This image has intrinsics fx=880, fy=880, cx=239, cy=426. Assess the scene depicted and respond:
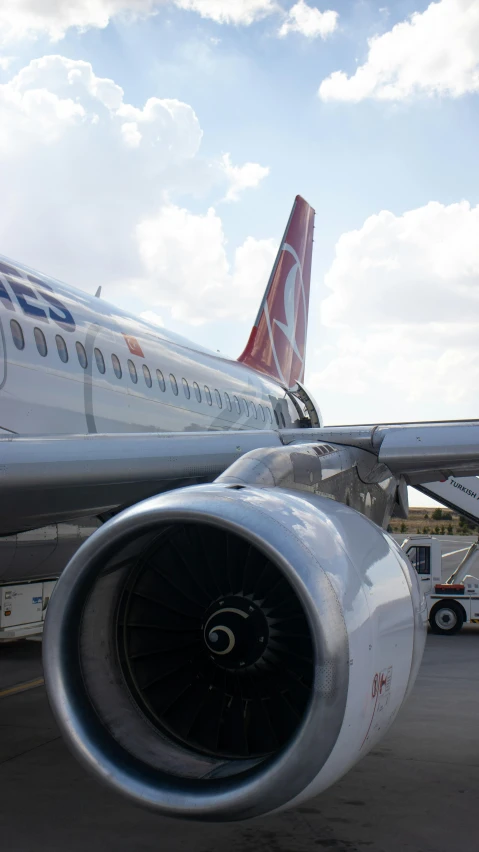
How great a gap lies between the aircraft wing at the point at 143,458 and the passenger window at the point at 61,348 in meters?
1.76

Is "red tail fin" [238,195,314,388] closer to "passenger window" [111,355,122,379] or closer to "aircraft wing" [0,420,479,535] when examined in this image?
"passenger window" [111,355,122,379]

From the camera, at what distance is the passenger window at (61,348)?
679cm

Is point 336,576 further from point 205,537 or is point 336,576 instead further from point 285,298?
point 285,298

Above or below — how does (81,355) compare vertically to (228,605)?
above

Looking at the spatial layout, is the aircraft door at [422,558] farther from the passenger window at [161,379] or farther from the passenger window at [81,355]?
the passenger window at [81,355]

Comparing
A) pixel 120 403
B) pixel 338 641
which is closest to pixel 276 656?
pixel 338 641

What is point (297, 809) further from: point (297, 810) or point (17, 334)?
point (17, 334)

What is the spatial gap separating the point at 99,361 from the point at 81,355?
283 mm

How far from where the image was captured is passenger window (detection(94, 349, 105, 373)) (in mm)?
7312

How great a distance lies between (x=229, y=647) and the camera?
385 cm

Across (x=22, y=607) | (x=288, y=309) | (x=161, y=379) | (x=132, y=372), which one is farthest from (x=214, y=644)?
(x=288, y=309)

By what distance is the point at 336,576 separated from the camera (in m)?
3.38

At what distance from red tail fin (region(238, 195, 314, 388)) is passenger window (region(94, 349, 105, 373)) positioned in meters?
7.87

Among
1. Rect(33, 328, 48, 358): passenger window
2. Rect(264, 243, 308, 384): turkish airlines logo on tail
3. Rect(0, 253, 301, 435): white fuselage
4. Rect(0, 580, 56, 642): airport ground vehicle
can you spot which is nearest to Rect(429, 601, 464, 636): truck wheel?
Rect(264, 243, 308, 384): turkish airlines logo on tail
